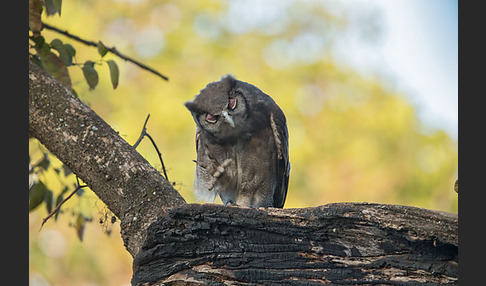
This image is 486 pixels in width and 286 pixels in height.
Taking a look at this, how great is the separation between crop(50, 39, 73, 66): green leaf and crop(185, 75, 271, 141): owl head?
3.46 feet

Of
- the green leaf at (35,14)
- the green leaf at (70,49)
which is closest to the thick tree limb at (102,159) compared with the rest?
the green leaf at (35,14)

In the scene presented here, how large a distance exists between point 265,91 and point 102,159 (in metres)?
9.53

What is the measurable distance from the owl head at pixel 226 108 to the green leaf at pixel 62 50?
105cm

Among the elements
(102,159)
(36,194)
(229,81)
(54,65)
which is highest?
(229,81)

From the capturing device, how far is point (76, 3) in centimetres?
1332

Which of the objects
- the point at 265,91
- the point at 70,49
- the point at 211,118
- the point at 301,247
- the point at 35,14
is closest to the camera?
the point at 301,247

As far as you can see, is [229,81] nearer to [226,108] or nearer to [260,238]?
[226,108]

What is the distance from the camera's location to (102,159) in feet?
10.1

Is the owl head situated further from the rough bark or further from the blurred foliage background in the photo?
the blurred foliage background

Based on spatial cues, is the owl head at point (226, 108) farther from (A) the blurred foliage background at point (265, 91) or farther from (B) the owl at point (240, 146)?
(A) the blurred foliage background at point (265, 91)

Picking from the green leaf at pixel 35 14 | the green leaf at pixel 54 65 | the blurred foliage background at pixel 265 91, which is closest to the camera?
the green leaf at pixel 35 14

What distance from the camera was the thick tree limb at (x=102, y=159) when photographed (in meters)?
3.01

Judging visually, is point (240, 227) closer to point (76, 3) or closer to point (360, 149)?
point (360, 149)

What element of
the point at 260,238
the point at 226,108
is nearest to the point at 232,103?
the point at 226,108
